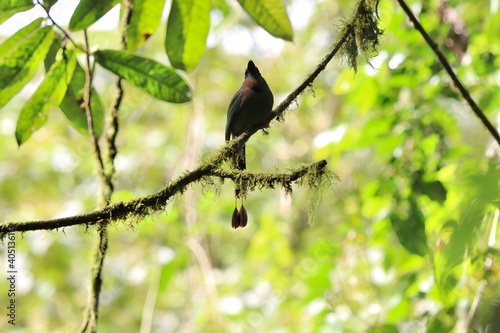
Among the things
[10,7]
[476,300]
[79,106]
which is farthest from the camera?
[476,300]

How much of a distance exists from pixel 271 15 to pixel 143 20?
1.27 feet

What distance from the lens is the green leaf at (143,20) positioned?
1621mm

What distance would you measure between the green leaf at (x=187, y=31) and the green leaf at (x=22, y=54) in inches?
13.1

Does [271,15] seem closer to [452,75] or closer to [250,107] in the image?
[250,107]

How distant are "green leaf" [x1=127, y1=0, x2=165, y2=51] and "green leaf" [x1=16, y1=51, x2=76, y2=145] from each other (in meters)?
0.20

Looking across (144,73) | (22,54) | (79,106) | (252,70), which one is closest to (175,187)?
(144,73)

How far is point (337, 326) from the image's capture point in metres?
2.79

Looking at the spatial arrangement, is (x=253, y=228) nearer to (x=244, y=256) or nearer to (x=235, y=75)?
(x=244, y=256)

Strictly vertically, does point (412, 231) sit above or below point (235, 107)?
below

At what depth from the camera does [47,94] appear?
1.58 meters

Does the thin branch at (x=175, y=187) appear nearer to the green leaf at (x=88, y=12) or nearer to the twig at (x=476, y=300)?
the green leaf at (x=88, y=12)

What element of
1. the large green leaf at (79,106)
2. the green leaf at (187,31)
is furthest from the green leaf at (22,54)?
the green leaf at (187,31)

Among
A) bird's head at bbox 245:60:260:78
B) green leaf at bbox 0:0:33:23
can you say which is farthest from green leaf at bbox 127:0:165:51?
bird's head at bbox 245:60:260:78

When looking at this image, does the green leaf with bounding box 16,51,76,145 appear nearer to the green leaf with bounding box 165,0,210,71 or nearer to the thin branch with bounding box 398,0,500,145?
the green leaf with bounding box 165,0,210,71
